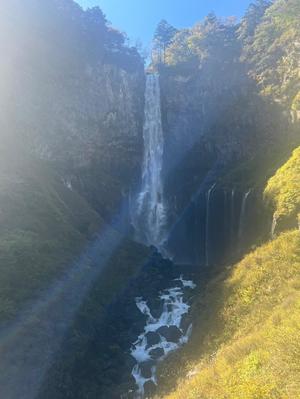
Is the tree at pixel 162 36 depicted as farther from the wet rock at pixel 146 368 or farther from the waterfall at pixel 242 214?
the wet rock at pixel 146 368

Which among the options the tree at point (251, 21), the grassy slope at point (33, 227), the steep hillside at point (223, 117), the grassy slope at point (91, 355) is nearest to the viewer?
the grassy slope at point (91, 355)

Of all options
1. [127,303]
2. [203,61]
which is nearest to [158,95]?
[203,61]

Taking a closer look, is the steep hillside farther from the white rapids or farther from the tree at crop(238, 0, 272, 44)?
the white rapids

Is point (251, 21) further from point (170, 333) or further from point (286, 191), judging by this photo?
point (170, 333)

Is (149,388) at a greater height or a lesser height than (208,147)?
lesser

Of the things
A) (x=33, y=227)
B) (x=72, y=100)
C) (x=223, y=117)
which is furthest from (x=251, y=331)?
(x=72, y=100)

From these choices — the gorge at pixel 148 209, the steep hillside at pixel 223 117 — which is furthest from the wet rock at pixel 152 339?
the steep hillside at pixel 223 117
